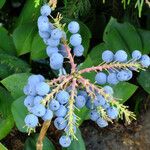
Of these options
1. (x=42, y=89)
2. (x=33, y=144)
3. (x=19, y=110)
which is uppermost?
(x=42, y=89)

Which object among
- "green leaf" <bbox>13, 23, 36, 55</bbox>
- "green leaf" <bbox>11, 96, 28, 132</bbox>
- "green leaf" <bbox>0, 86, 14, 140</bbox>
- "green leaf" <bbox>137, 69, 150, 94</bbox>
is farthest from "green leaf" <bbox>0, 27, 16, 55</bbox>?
"green leaf" <bbox>137, 69, 150, 94</bbox>

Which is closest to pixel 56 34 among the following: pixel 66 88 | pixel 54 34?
pixel 54 34

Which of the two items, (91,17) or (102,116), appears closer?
(102,116)

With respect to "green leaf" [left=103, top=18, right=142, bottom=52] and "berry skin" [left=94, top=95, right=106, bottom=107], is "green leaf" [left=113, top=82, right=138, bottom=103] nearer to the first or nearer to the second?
"green leaf" [left=103, top=18, right=142, bottom=52]

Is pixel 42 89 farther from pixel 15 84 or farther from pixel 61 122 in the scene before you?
pixel 15 84

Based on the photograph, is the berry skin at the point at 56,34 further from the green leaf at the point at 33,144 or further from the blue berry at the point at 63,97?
the green leaf at the point at 33,144

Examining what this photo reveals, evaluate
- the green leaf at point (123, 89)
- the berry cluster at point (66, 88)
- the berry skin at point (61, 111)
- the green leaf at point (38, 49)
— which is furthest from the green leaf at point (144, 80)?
the berry skin at point (61, 111)

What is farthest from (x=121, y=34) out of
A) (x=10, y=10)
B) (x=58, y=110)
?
(x=58, y=110)

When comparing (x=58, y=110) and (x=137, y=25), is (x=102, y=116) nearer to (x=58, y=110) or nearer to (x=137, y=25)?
(x=58, y=110)
